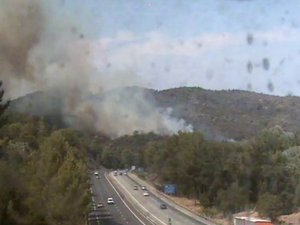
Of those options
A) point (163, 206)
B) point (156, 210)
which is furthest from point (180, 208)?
point (156, 210)

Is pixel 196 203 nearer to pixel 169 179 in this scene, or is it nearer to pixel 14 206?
pixel 169 179

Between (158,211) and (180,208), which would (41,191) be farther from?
(180,208)

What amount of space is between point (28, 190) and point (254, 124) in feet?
456

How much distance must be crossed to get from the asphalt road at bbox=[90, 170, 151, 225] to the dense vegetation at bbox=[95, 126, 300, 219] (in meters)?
10.2

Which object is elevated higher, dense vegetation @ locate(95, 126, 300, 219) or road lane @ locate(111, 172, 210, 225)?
dense vegetation @ locate(95, 126, 300, 219)

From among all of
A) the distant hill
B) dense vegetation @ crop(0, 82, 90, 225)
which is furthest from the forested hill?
dense vegetation @ crop(0, 82, 90, 225)

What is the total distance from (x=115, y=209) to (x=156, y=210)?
219 inches

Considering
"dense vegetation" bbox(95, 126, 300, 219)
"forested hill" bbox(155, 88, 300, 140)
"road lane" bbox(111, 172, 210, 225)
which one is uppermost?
→ "forested hill" bbox(155, 88, 300, 140)

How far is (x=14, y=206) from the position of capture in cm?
3997

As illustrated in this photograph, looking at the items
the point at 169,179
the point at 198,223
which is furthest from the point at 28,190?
the point at 169,179

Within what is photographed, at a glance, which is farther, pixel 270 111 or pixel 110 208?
pixel 270 111

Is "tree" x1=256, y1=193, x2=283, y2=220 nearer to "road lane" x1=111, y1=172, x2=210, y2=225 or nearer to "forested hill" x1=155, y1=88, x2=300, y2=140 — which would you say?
"road lane" x1=111, y1=172, x2=210, y2=225

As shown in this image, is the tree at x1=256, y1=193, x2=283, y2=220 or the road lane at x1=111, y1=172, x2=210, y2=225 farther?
the tree at x1=256, y1=193, x2=283, y2=220

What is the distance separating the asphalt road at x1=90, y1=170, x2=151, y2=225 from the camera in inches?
2660
